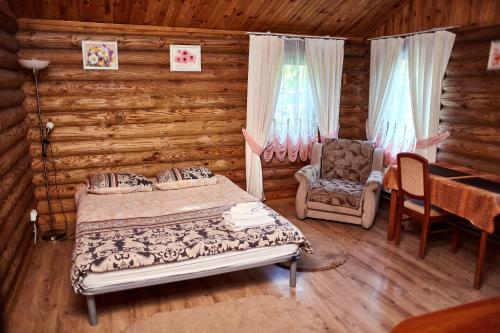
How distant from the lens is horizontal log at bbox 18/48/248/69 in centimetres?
403

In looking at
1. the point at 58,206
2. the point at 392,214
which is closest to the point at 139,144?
the point at 58,206

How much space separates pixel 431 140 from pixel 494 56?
1.05 meters

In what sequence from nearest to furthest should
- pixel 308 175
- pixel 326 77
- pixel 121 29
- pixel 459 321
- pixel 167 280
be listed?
pixel 459 321
pixel 167 280
pixel 121 29
pixel 308 175
pixel 326 77

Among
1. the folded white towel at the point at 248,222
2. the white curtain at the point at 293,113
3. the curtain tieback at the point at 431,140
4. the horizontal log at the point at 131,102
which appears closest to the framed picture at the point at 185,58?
the horizontal log at the point at 131,102

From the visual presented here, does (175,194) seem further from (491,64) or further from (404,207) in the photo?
(491,64)

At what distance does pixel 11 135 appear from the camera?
3.36 metres

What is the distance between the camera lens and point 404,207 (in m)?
3.84

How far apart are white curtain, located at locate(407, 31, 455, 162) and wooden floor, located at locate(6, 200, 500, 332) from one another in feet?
4.50

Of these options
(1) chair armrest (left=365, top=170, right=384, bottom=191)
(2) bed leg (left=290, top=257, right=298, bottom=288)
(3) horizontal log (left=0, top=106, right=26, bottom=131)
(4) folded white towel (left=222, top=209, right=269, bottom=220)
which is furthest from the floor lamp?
(1) chair armrest (left=365, top=170, right=384, bottom=191)

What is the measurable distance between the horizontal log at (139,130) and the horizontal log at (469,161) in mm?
2422

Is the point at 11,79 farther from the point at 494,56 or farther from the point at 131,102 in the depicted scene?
the point at 494,56

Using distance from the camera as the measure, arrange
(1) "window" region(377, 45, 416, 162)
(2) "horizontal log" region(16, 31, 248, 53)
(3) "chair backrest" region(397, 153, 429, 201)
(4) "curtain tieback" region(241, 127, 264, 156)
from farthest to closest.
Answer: (4) "curtain tieback" region(241, 127, 264, 156)
(1) "window" region(377, 45, 416, 162)
(2) "horizontal log" region(16, 31, 248, 53)
(3) "chair backrest" region(397, 153, 429, 201)

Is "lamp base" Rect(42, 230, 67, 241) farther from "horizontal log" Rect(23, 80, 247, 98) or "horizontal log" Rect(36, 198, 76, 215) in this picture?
"horizontal log" Rect(23, 80, 247, 98)

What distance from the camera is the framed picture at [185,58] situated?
4484 millimetres
